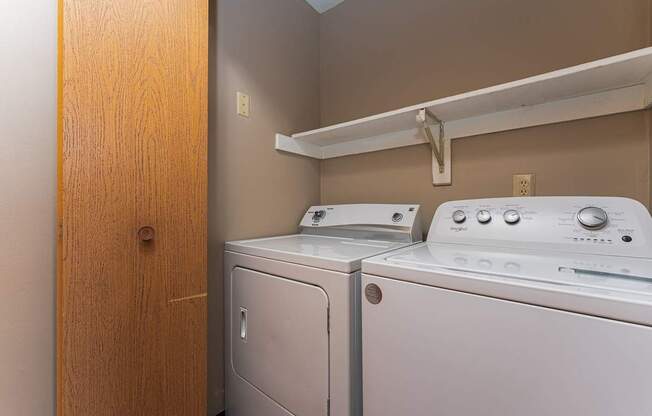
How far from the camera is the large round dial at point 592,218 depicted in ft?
2.85

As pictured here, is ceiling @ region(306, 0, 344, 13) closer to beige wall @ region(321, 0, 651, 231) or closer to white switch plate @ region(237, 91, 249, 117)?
beige wall @ region(321, 0, 651, 231)

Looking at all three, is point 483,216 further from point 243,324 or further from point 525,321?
point 243,324

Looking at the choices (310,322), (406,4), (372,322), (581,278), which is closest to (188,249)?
(310,322)

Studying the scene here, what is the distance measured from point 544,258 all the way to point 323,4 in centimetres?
206

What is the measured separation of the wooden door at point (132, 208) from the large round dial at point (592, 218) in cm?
138

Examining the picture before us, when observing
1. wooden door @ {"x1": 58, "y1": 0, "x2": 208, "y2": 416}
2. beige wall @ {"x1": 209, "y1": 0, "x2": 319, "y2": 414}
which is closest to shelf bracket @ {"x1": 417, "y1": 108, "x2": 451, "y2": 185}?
beige wall @ {"x1": 209, "y1": 0, "x2": 319, "y2": 414}

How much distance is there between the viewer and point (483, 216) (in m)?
1.09

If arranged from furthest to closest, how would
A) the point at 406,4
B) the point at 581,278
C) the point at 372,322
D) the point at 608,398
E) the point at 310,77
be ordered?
the point at 310,77, the point at 406,4, the point at 372,322, the point at 581,278, the point at 608,398

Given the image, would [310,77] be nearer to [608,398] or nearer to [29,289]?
[29,289]

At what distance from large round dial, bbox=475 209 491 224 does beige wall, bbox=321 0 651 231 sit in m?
0.25

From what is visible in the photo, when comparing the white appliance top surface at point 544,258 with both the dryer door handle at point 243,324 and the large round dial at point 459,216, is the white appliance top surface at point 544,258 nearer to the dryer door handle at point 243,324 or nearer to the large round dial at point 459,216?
the large round dial at point 459,216

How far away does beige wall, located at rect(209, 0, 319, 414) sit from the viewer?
4.25 ft

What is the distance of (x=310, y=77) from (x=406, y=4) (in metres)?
0.73

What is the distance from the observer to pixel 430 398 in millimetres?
687
